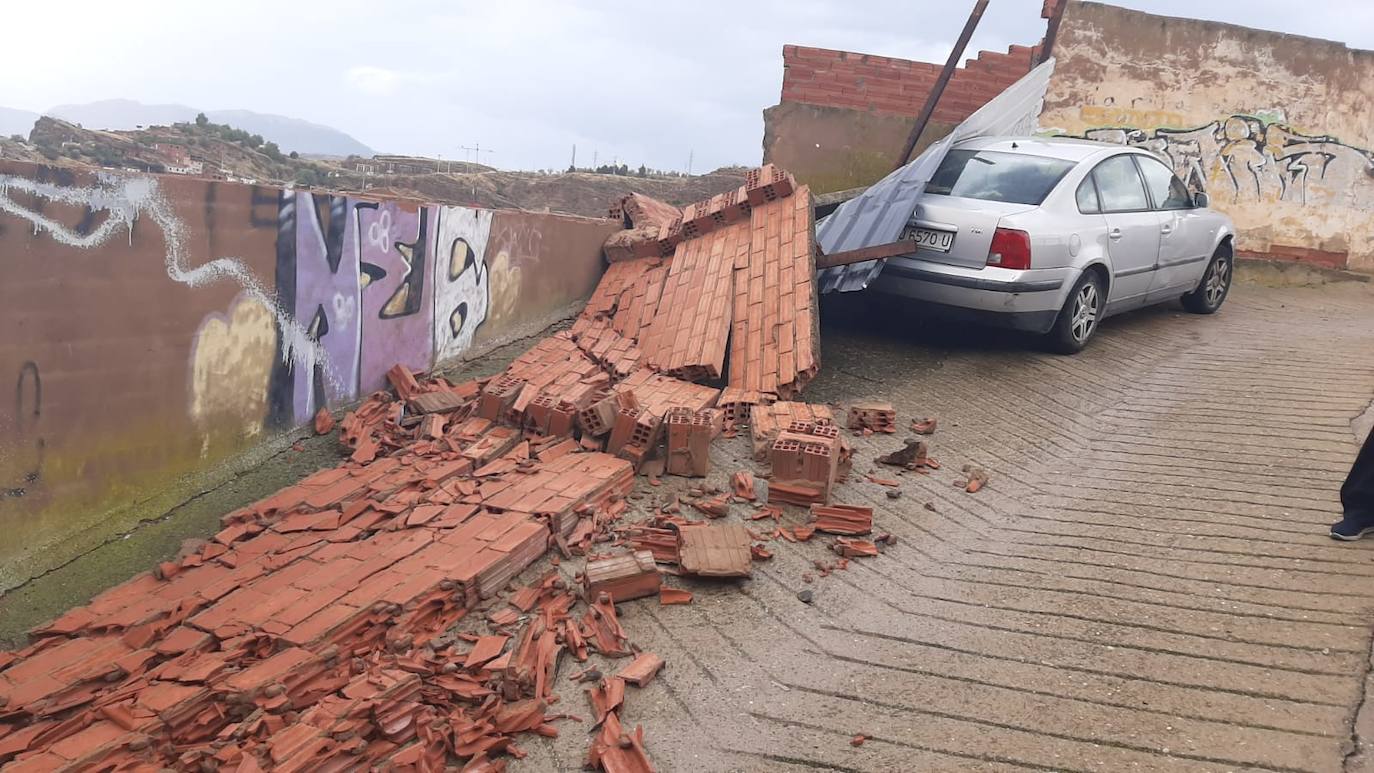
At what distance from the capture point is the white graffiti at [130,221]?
14.9 feet

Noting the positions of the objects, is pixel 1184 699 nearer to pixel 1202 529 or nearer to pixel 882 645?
pixel 882 645

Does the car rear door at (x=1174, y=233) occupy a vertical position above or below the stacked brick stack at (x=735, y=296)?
above

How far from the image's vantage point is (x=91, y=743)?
11.1 ft

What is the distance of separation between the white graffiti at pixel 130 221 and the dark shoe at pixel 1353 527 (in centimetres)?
611

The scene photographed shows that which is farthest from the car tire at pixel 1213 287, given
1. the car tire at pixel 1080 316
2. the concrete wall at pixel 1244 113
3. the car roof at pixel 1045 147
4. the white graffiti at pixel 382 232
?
the white graffiti at pixel 382 232

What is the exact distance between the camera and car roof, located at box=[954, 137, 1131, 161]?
26.8ft

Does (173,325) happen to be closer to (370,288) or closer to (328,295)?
(328,295)

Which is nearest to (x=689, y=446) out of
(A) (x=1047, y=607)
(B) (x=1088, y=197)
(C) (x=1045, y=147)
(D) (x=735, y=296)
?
(A) (x=1047, y=607)

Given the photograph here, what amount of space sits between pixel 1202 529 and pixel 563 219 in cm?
591

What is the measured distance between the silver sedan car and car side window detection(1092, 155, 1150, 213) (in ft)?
A: 0.04

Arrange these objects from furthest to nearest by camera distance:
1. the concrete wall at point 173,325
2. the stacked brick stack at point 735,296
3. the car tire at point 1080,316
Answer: the car tire at point 1080,316
the stacked brick stack at point 735,296
the concrete wall at point 173,325

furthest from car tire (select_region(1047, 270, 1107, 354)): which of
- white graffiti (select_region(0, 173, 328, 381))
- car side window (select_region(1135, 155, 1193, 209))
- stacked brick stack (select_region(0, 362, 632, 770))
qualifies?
white graffiti (select_region(0, 173, 328, 381))

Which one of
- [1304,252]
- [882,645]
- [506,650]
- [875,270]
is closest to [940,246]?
[875,270]

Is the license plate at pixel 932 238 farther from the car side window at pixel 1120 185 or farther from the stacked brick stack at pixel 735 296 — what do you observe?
the car side window at pixel 1120 185
